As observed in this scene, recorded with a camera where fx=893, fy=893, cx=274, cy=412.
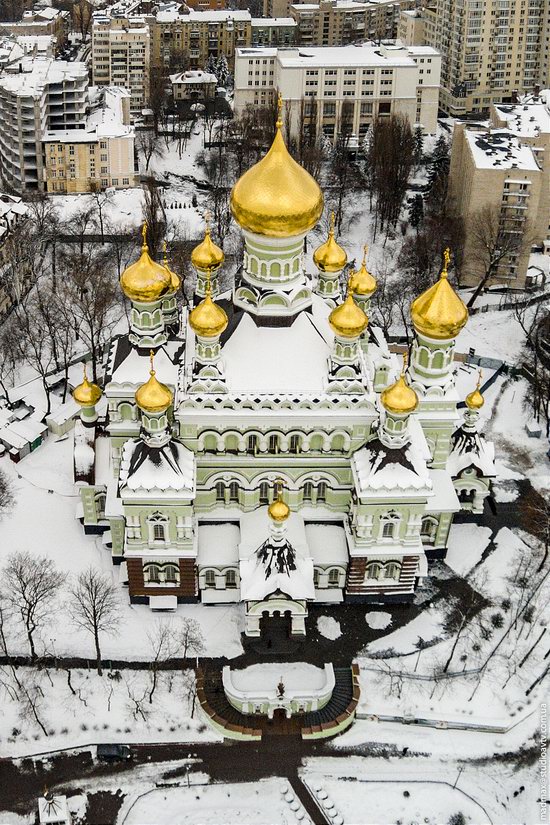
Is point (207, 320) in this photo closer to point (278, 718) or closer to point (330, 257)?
point (330, 257)

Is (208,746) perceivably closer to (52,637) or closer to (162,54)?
(52,637)

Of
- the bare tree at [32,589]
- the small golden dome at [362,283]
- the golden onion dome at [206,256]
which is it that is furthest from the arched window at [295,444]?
the bare tree at [32,589]

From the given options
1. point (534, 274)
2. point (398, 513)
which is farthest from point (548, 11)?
point (398, 513)

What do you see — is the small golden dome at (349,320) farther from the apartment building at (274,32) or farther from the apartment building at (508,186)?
the apartment building at (274,32)

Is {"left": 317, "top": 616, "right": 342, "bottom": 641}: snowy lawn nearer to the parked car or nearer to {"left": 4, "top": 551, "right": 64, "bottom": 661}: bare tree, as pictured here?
the parked car

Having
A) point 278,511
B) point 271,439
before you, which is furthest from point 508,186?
point 278,511

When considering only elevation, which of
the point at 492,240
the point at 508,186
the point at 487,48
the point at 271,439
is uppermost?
the point at 487,48
